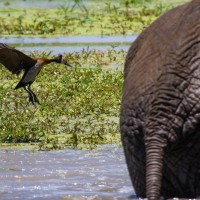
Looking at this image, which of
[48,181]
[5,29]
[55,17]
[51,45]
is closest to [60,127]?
[48,181]

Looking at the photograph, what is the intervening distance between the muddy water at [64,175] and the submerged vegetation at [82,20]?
8626mm

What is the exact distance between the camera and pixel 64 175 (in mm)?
6695

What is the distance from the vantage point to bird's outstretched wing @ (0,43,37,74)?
33.4ft

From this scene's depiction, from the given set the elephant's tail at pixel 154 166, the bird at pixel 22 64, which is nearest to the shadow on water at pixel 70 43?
the bird at pixel 22 64

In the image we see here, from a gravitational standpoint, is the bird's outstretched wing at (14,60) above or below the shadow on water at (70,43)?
above

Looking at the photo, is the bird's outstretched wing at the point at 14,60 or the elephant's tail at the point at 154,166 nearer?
the elephant's tail at the point at 154,166

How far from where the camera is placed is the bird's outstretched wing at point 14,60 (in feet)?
33.4

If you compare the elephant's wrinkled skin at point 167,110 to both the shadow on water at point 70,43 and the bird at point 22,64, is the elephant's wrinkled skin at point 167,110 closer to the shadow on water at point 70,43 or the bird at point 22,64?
the bird at point 22,64

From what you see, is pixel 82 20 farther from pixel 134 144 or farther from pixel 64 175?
pixel 134 144

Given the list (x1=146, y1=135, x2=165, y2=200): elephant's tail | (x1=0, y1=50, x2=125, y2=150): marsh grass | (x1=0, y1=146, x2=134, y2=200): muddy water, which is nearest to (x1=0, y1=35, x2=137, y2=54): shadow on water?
(x1=0, y1=50, x2=125, y2=150): marsh grass

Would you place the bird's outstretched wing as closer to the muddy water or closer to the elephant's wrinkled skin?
the muddy water

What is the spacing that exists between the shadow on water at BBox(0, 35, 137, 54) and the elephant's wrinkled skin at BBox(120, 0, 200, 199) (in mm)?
9085

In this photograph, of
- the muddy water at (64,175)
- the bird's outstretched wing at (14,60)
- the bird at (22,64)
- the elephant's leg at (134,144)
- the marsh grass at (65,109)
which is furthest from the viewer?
the bird at (22,64)

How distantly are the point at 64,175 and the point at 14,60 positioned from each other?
157 inches
